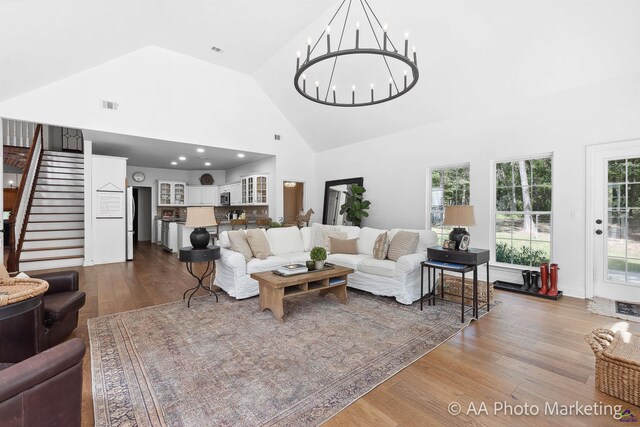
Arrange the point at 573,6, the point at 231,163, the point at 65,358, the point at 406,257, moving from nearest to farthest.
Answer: the point at 65,358 < the point at 573,6 < the point at 406,257 < the point at 231,163

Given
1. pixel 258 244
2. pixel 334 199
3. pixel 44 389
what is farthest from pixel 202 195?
pixel 44 389

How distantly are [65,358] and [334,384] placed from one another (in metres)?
1.54

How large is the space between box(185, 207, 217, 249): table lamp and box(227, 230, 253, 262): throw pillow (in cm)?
41

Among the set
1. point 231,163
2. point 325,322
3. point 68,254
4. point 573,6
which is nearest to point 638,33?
point 573,6

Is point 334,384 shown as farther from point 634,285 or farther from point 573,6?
point 573,6

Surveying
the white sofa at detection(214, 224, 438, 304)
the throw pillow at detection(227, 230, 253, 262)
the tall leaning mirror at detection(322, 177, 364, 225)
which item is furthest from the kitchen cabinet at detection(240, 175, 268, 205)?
the throw pillow at detection(227, 230, 253, 262)

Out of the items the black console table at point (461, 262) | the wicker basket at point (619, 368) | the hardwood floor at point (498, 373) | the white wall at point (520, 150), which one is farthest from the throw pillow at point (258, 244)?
the wicker basket at point (619, 368)

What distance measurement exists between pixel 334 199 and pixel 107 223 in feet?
16.9

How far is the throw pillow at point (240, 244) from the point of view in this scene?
A: 412 centimetres

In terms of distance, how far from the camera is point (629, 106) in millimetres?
3527

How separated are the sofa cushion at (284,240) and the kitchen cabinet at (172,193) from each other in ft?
20.7

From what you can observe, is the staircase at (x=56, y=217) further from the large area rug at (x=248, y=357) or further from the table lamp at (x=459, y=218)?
the table lamp at (x=459, y=218)

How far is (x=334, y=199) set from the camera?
7.40 metres

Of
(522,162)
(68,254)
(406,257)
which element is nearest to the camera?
(406,257)
